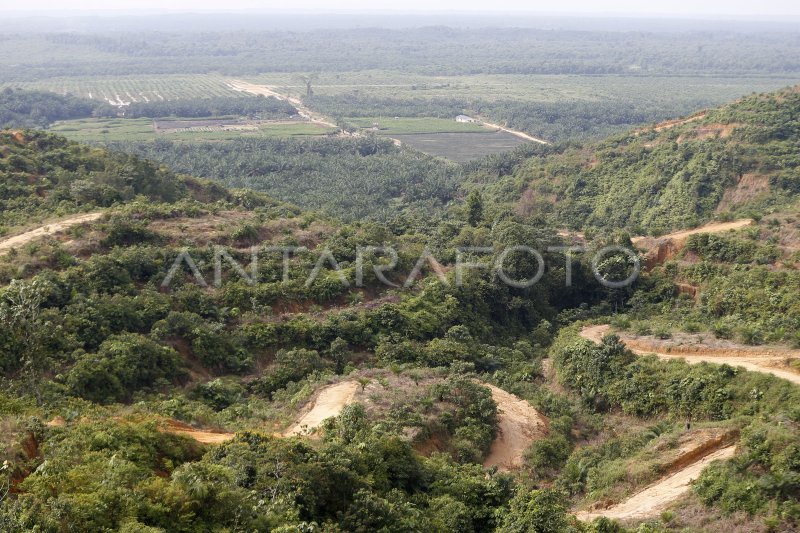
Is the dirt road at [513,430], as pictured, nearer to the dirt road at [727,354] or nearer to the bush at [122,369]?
the dirt road at [727,354]

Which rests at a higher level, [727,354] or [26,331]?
[26,331]

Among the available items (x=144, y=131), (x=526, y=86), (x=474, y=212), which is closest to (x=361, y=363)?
(x=474, y=212)

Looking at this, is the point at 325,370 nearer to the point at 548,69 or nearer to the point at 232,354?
the point at 232,354

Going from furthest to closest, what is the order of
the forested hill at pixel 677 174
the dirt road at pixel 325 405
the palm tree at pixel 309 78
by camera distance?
1. the palm tree at pixel 309 78
2. the forested hill at pixel 677 174
3. the dirt road at pixel 325 405

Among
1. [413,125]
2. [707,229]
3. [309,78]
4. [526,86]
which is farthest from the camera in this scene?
[309,78]

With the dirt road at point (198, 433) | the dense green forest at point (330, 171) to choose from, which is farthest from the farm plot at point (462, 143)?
the dirt road at point (198, 433)

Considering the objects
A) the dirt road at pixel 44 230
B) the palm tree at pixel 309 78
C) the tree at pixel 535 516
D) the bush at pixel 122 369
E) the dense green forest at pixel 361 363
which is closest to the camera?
the tree at pixel 535 516

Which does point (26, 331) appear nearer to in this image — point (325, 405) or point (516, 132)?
point (325, 405)
